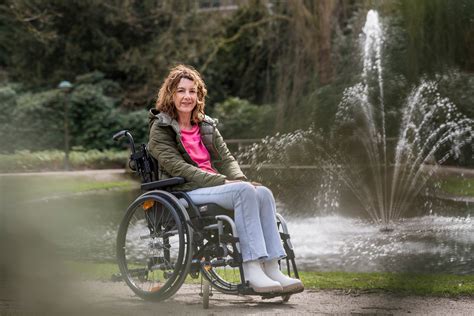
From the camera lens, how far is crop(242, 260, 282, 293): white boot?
4379 mm

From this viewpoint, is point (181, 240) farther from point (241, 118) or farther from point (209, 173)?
point (241, 118)

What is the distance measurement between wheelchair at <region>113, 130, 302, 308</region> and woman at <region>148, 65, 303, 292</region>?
2.1 inches

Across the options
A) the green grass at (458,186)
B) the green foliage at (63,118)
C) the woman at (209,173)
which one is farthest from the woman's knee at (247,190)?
the green foliage at (63,118)

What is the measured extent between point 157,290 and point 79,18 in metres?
24.0

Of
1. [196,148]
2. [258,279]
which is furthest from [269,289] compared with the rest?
[196,148]

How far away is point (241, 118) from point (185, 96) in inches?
766

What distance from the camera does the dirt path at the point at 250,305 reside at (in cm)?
438

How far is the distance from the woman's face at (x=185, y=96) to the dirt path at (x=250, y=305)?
101 centimetres

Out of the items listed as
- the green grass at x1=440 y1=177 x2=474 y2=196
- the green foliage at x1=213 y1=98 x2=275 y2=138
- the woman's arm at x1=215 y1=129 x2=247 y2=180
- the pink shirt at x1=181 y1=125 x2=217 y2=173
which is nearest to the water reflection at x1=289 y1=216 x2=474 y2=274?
the woman's arm at x1=215 y1=129 x2=247 y2=180

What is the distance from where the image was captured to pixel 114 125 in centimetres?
2641

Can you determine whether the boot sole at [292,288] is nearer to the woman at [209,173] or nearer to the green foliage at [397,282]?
the woman at [209,173]

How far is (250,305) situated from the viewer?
466 centimetres

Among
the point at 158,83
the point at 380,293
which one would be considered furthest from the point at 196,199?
the point at 158,83

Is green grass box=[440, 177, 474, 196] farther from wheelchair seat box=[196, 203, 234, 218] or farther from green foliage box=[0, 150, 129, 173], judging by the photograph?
green foliage box=[0, 150, 129, 173]
